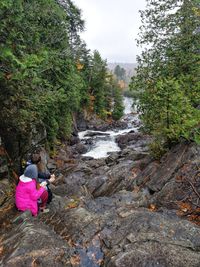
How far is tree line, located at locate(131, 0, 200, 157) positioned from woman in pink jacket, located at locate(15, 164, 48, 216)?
4.97m

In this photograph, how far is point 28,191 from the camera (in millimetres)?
6367

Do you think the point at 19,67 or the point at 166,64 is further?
the point at 166,64

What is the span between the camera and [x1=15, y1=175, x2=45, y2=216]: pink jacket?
20.9 ft

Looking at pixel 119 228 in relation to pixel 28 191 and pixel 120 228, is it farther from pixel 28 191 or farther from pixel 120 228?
pixel 28 191

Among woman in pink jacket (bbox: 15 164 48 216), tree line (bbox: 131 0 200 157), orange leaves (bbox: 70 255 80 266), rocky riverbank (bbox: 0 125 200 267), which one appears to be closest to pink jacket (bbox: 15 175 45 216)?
woman in pink jacket (bbox: 15 164 48 216)

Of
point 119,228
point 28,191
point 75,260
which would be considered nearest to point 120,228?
point 119,228

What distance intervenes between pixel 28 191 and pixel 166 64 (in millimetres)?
8892

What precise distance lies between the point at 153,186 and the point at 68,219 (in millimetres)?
3625

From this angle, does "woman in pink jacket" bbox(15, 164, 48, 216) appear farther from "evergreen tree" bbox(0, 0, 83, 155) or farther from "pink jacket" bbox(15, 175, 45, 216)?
"evergreen tree" bbox(0, 0, 83, 155)

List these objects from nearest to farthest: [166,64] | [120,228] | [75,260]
→ [75,260] < [120,228] < [166,64]

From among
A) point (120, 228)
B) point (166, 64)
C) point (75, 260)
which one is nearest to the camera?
point (75, 260)

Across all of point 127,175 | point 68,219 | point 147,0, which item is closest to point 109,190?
point 127,175

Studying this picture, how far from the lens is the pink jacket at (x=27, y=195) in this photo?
20.9 feet

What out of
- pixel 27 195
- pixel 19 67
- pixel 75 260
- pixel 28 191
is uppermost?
pixel 19 67
